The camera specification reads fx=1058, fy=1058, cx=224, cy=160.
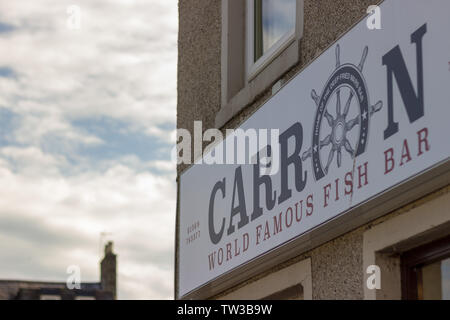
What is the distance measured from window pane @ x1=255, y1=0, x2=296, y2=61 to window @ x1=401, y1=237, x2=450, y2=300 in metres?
2.20

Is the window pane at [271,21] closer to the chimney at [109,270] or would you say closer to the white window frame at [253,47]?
the white window frame at [253,47]

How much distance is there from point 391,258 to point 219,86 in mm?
2740

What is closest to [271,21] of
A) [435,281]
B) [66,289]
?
[435,281]

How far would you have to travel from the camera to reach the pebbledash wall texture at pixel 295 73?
5.62m

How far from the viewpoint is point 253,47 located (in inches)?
306

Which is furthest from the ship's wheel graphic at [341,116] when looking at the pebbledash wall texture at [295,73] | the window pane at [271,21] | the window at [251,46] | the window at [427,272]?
the window pane at [271,21]

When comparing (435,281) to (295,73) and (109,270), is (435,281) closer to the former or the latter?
(295,73)

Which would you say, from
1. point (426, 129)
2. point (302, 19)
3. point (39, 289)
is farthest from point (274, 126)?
point (39, 289)

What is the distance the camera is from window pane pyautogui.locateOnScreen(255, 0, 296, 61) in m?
7.20

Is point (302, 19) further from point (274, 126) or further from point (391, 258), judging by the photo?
point (391, 258)

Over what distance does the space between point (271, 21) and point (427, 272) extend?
9.25 ft

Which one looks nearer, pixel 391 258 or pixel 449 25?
pixel 449 25

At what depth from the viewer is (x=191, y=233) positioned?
7812 millimetres

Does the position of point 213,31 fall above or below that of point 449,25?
above
